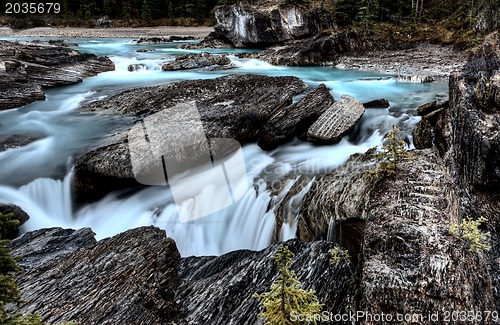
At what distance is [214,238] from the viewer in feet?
25.2

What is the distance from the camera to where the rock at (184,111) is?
28.3 ft

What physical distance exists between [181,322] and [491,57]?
9029mm

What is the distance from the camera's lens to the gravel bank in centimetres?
4822

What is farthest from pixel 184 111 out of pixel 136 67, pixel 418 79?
pixel 418 79

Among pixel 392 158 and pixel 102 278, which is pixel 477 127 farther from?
pixel 102 278

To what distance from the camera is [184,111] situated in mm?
10625

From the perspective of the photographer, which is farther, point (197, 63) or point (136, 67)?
point (197, 63)

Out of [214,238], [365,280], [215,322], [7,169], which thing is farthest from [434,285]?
[7,169]

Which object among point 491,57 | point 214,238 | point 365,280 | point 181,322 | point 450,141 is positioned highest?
point 491,57

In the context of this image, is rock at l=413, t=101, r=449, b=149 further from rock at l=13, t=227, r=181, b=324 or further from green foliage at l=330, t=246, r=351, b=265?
rock at l=13, t=227, r=181, b=324

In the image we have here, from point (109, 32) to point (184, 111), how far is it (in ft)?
164

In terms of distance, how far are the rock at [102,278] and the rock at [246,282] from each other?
0.29m

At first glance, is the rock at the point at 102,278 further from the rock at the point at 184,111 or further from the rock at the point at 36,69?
the rock at the point at 36,69

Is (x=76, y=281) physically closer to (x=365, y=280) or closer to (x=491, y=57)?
(x=365, y=280)
